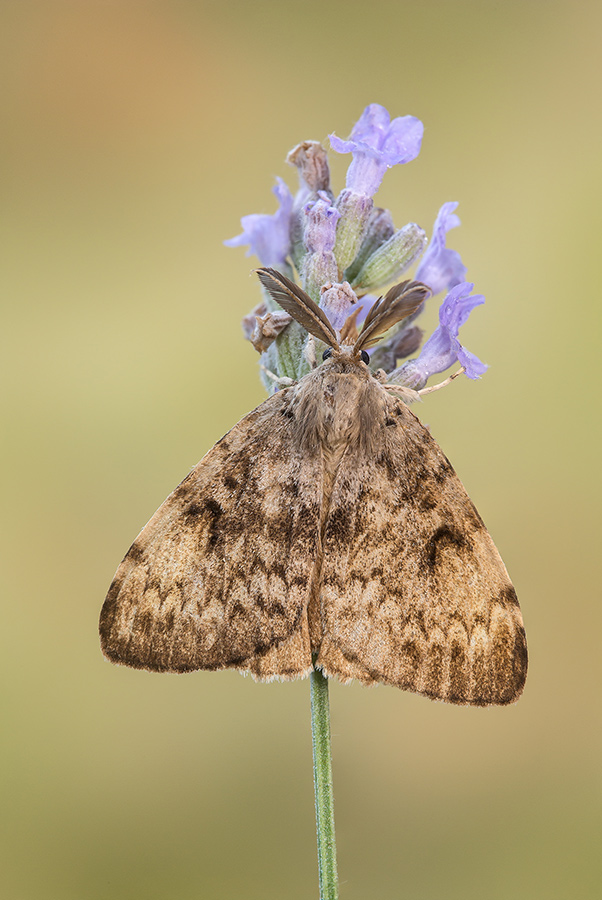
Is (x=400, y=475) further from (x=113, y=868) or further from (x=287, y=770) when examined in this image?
(x=113, y=868)

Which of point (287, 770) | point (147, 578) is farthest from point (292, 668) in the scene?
point (287, 770)

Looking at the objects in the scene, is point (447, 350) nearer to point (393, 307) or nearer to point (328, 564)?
point (393, 307)

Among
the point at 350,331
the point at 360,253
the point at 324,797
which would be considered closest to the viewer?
the point at 324,797

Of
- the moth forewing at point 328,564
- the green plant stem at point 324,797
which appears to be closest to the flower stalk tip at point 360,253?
the moth forewing at point 328,564

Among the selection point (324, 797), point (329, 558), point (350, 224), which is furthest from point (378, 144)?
point (324, 797)

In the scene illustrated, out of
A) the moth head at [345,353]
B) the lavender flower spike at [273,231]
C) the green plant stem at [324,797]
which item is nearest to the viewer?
the green plant stem at [324,797]

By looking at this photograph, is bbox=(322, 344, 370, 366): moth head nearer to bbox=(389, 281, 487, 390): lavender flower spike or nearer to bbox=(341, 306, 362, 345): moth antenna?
bbox=(341, 306, 362, 345): moth antenna

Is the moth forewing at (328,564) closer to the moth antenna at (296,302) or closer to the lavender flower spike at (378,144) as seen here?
the moth antenna at (296,302)
